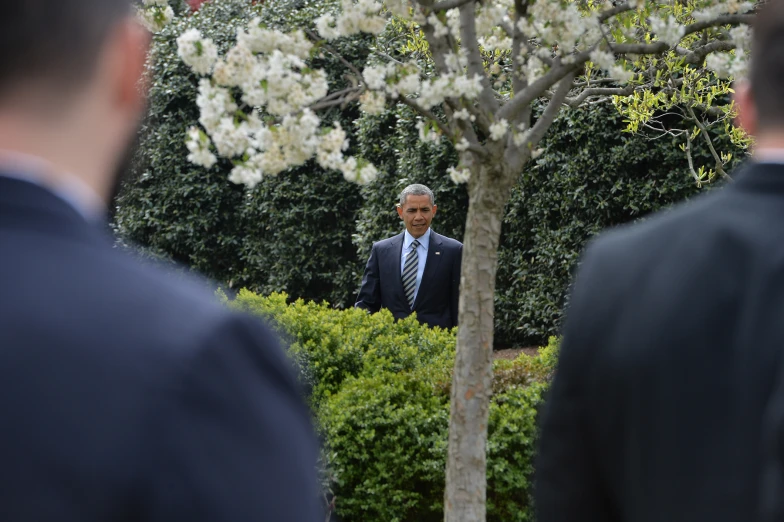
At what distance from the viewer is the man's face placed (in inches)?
294

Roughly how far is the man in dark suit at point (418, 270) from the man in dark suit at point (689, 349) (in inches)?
237

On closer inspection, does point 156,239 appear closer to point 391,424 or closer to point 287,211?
point 287,211

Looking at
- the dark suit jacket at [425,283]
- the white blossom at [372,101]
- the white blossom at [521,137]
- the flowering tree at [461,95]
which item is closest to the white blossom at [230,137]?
the flowering tree at [461,95]

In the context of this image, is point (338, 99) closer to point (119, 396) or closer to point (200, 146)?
point (200, 146)

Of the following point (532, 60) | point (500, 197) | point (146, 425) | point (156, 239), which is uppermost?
point (156, 239)

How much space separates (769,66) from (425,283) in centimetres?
622

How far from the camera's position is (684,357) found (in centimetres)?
124

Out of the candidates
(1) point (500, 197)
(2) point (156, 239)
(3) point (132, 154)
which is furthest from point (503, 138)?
(2) point (156, 239)

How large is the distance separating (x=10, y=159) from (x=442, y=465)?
414 cm

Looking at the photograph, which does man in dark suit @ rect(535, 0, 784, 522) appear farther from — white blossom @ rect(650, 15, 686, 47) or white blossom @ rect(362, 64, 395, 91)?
white blossom @ rect(362, 64, 395, 91)

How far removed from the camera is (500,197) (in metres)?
3.98

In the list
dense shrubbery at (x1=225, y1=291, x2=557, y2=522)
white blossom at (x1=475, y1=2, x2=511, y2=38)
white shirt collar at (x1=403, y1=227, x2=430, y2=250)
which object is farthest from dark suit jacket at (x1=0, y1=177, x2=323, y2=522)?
white shirt collar at (x1=403, y1=227, x2=430, y2=250)

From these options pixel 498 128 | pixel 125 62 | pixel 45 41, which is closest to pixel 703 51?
pixel 498 128

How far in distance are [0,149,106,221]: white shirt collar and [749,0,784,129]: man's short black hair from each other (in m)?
0.96
